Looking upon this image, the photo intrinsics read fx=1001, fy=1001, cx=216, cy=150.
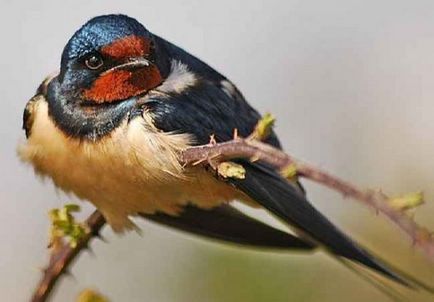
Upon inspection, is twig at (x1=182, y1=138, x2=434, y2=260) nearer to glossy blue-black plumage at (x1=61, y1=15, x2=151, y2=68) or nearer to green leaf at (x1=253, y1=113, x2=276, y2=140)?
green leaf at (x1=253, y1=113, x2=276, y2=140)

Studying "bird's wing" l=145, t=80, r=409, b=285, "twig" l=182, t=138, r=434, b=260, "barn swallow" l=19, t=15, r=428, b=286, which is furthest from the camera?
"barn swallow" l=19, t=15, r=428, b=286

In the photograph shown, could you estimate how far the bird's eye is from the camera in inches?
42.4

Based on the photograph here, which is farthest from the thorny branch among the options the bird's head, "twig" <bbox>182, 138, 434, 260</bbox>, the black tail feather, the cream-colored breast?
the cream-colored breast

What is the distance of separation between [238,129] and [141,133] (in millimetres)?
121

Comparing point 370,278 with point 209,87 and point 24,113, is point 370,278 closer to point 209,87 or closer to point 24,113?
point 209,87

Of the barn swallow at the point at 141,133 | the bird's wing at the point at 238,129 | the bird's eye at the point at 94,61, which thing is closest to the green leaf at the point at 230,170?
the bird's wing at the point at 238,129

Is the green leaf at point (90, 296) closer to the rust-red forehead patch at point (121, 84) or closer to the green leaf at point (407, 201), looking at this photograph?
the green leaf at point (407, 201)

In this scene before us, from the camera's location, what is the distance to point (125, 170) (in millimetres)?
1150

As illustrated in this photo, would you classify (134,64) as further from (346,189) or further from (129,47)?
(346,189)

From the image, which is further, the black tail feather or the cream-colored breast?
the cream-colored breast

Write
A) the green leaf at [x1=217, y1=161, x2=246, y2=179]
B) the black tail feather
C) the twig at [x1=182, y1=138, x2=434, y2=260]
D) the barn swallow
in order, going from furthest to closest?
the barn swallow, the black tail feather, the green leaf at [x1=217, y1=161, x2=246, y2=179], the twig at [x1=182, y1=138, x2=434, y2=260]

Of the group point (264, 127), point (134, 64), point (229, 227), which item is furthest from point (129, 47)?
point (264, 127)

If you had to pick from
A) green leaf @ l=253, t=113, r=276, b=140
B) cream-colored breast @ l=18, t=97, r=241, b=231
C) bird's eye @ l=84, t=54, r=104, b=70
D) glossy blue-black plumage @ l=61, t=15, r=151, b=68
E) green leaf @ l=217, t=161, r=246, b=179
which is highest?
green leaf @ l=253, t=113, r=276, b=140

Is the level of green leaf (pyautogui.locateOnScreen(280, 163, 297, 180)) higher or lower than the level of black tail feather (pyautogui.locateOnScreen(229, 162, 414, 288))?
higher
